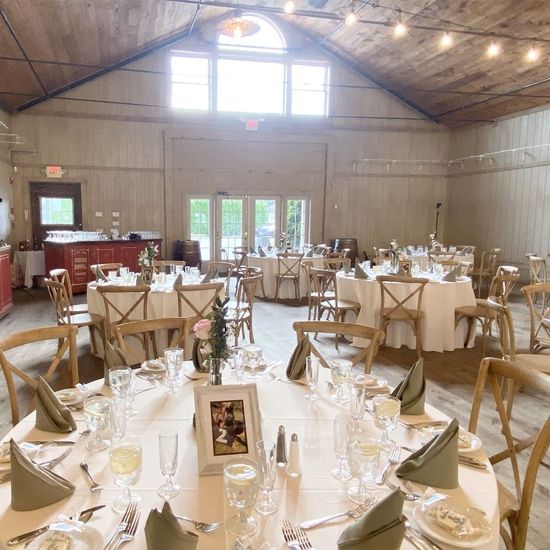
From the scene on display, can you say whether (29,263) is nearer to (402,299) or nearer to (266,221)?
(266,221)

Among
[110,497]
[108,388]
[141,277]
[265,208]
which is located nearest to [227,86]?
[265,208]

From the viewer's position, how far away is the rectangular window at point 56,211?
11352 millimetres

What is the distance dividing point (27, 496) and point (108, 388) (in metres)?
0.85

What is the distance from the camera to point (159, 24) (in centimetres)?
1025

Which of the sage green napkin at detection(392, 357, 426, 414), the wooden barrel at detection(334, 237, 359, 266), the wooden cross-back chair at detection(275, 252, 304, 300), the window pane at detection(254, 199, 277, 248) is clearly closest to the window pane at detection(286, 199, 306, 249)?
the window pane at detection(254, 199, 277, 248)

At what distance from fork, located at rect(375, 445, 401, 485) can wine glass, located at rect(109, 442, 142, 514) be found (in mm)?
716

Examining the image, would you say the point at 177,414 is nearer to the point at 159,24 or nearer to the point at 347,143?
the point at 159,24

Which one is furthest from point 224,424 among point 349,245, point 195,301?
point 349,245

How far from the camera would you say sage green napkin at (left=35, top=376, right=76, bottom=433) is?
1721 millimetres

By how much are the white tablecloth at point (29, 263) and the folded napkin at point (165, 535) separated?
10421 mm

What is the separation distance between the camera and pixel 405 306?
18.1ft

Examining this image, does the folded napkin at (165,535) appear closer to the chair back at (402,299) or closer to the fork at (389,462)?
the fork at (389,462)

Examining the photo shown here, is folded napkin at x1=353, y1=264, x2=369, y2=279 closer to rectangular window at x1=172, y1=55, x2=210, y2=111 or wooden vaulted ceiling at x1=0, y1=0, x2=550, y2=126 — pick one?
wooden vaulted ceiling at x1=0, y1=0, x2=550, y2=126

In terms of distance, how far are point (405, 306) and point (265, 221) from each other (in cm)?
802
